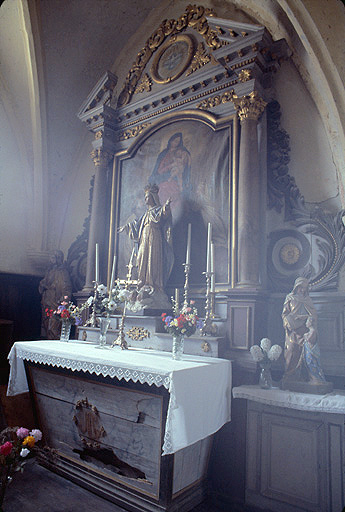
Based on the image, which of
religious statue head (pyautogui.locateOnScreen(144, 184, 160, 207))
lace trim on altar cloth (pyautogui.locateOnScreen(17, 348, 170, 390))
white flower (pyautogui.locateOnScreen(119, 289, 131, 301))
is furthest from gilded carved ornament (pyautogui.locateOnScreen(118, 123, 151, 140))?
lace trim on altar cloth (pyautogui.locateOnScreen(17, 348, 170, 390))

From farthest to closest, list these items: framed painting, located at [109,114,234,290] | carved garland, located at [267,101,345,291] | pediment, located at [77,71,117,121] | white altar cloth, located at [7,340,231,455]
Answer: pediment, located at [77,71,117,121], framed painting, located at [109,114,234,290], carved garland, located at [267,101,345,291], white altar cloth, located at [7,340,231,455]

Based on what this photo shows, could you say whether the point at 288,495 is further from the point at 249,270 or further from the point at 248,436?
the point at 249,270

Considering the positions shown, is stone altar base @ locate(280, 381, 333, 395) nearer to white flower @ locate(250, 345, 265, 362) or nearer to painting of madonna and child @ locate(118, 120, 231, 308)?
white flower @ locate(250, 345, 265, 362)

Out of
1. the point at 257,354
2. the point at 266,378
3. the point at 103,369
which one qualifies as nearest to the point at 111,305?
the point at 103,369

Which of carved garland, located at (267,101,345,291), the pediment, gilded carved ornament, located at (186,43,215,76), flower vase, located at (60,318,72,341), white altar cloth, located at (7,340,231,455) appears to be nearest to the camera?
white altar cloth, located at (7,340,231,455)

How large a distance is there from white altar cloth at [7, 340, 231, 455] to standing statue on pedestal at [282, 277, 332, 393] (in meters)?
0.62

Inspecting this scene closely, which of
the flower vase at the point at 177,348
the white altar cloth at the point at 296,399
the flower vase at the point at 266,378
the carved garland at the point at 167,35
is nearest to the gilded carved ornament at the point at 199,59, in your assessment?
the carved garland at the point at 167,35

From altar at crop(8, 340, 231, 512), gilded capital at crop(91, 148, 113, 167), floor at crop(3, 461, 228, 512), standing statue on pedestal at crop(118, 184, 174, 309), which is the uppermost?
gilded capital at crop(91, 148, 113, 167)

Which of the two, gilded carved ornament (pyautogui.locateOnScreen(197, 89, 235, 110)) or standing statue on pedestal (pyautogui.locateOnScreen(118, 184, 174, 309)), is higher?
gilded carved ornament (pyautogui.locateOnScreen(197, 89, 235, 110))

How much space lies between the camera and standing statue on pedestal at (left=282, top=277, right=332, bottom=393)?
3371 mm

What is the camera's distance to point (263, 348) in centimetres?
362

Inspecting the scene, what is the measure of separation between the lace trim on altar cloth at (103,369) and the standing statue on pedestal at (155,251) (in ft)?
4.06

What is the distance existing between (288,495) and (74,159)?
6.52m

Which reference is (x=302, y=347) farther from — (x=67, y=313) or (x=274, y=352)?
(x=67, y=313)
